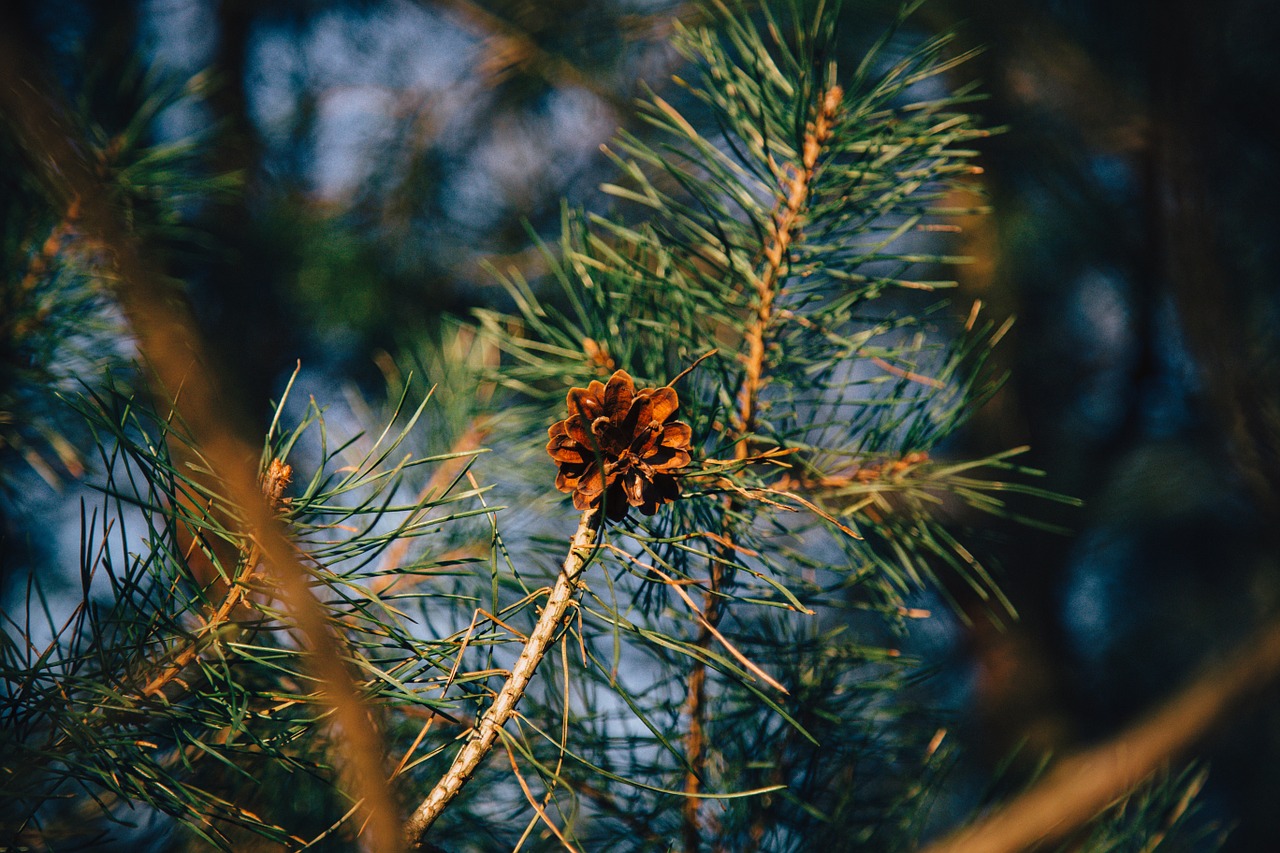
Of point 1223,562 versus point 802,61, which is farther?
point 1223,562

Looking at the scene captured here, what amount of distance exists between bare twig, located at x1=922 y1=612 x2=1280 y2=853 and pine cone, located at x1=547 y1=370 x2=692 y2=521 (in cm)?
29

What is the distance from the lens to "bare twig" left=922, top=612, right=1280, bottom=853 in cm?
42

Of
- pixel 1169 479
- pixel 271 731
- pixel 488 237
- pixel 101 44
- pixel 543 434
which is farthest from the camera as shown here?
pixel 1169 479

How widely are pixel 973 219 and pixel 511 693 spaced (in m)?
1.20

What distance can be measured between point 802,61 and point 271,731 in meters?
0.40

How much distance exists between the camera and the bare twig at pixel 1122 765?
42 centimetres

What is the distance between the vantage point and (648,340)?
0.42m

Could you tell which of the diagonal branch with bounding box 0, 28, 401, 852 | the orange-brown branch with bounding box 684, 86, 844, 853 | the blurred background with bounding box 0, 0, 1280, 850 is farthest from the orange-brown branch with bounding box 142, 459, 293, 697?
the blurred background with bounding box 0, 0, 1280, 850

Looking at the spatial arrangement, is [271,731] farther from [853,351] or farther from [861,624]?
[861,624]

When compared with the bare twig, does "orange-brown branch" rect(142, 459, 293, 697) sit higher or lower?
higher

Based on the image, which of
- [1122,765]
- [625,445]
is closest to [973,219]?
[1122,765]

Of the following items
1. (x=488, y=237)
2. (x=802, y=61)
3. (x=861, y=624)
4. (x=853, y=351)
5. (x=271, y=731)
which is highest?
(x=488, y=237)

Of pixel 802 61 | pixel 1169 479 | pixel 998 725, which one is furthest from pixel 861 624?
pixel 802 61

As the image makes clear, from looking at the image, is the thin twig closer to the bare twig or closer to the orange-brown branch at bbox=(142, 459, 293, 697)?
the orange-brown branch at bbox=(142, 459, 293, 697)
